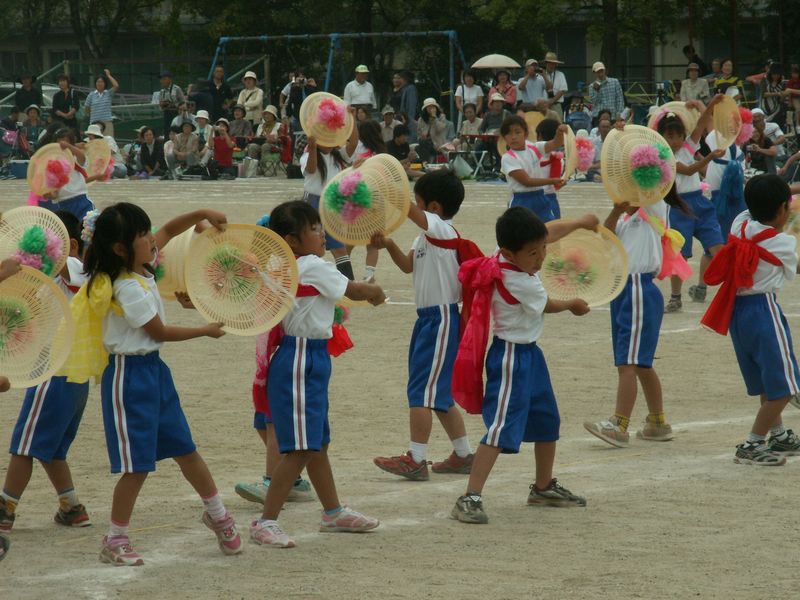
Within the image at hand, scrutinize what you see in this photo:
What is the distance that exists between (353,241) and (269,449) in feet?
3.59

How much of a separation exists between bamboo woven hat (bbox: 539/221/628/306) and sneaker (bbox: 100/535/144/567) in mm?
2475

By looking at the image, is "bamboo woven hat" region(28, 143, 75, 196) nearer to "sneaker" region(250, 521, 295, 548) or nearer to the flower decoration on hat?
the flower decoration on hat

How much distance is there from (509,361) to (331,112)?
17.6 feet

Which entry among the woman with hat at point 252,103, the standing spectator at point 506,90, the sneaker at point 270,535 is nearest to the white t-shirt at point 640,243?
the sneaker at point 270,535

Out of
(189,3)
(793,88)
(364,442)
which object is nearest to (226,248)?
(364,442)

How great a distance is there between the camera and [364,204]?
265 inches

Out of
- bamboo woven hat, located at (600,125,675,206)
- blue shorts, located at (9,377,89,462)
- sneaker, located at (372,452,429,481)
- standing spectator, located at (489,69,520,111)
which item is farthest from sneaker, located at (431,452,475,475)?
standing spectator, located at (489,69,520,111)

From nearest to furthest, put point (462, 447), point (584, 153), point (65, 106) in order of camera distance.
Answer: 1. point (462, 447)
2. point (584, 153)
3. point (65, 106)

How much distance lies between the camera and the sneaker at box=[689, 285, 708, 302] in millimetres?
13008

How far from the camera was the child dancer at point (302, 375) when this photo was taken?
592cm

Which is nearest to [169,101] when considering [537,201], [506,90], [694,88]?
[506,90]

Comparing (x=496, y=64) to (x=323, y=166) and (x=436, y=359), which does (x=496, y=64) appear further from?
(x=436, y=359)

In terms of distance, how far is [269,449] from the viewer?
6551 mm

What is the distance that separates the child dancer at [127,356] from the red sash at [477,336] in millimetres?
1284
